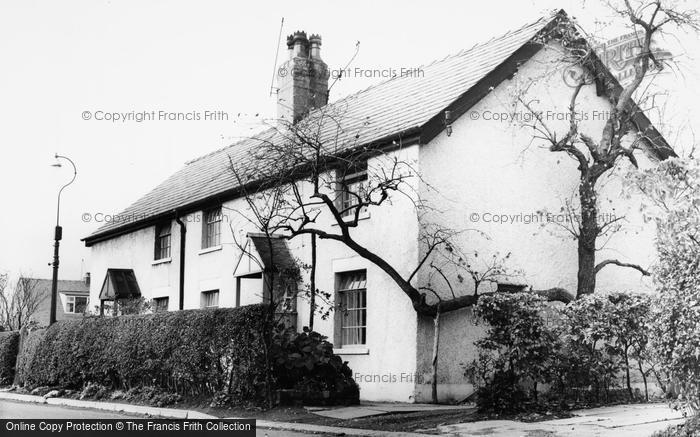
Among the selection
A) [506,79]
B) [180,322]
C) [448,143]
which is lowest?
[180,322]

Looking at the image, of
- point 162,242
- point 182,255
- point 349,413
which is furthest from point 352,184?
point 162,242

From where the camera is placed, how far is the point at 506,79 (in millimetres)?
18859

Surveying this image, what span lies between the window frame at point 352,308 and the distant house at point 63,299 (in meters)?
49.2

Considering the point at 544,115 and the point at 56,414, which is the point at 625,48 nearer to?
the point at 544,115

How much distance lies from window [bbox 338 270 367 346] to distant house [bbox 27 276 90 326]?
49214 mm


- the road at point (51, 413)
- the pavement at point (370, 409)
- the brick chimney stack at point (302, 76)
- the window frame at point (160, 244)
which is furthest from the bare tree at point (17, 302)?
the pavement at point (370, 409)

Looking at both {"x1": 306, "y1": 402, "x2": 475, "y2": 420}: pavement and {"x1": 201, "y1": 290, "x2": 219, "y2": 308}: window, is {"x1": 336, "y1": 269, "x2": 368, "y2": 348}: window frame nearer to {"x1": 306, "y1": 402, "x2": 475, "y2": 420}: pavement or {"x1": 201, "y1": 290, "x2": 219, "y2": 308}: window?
{"x1": 306, "y1": 402, "x2": 475, "y2": 420}: pavement

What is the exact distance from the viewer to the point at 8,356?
25.1 metres

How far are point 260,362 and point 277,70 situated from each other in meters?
13.7

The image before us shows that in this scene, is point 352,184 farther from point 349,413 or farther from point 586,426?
point 586,426

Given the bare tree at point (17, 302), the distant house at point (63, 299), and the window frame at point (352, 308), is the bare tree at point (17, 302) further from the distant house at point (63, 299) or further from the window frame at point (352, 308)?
the window frame at point (352, 308)

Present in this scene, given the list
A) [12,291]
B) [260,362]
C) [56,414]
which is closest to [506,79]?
[260,362]

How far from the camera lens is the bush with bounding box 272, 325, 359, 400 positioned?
1578 cm

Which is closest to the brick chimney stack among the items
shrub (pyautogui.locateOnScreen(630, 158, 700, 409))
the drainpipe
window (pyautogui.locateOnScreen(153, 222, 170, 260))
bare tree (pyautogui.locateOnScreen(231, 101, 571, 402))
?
the drainpipe
